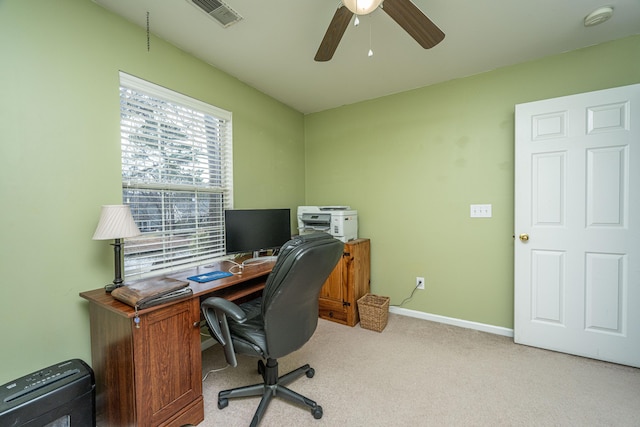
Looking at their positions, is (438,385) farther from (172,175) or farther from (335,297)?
(172,175)

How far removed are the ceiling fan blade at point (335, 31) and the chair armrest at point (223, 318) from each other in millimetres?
1611

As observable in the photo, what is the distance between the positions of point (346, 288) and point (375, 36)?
229 centimetres

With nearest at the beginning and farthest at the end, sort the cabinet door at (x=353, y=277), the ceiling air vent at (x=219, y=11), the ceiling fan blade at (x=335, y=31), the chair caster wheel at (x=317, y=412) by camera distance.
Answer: the ceiling fan blade at (x=335, y=31) < the chair caster wheel at (x=317, y=412) < the ceiling air vent at (x=219, y=11) < the cabinet door at (x=353, y=277)

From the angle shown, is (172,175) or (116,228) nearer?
(116,228)

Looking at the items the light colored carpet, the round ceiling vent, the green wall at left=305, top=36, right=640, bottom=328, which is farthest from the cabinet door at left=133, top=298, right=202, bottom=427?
the round ceiling vent

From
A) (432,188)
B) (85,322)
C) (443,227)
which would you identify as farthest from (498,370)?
(85,322)

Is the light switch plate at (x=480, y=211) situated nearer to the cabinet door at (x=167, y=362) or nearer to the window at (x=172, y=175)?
the window at (x=172, y=175)

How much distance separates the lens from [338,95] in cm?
295

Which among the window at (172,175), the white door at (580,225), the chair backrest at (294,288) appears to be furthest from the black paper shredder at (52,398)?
the white door at (580,225)

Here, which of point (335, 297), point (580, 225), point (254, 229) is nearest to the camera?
point (580, 225)

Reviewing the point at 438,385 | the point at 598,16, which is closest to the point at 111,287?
the point at 438,385

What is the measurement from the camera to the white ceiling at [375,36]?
1.64m

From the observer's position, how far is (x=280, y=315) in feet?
Result: 4.34

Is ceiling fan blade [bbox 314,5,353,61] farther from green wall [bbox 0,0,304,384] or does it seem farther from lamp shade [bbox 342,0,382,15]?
green wall [bbox 0,0,304,384]
